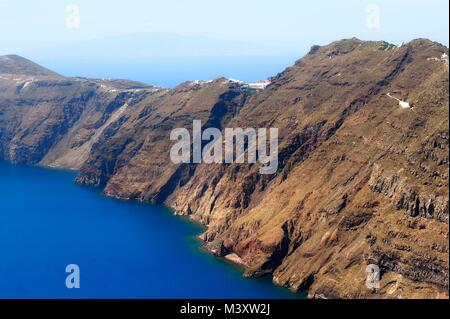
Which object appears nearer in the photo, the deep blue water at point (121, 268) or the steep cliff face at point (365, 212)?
the steep cliff face at point (365, 212)

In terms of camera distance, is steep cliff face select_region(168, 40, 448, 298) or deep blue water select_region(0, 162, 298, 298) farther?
deep blue water select_region(0, 162, 298, 298)

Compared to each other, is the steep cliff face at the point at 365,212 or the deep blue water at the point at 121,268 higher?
the steep cliff face at the point at 365,212

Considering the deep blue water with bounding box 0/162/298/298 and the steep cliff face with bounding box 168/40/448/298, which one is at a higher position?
the steep cliff face with bounding box 168/40/448/298

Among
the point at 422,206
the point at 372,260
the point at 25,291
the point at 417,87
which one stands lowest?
the point at 25,291

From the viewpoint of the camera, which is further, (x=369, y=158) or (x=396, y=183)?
(x=369, y=158)

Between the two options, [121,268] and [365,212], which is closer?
[365,212]

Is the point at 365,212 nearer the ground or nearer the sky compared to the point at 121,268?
nearer the sky
